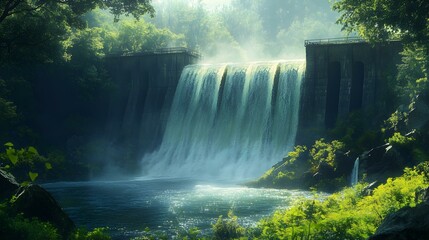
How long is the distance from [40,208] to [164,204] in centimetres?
1273

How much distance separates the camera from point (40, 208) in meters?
13.1

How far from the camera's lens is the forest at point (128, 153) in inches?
456

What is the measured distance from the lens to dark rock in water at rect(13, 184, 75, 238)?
1292 cm

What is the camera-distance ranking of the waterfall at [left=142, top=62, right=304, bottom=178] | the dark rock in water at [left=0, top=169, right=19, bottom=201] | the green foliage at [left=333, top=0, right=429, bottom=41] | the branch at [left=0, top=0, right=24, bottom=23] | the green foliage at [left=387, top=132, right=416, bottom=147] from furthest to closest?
the waterfall at [left=142, top=62, right=304, bottom=178] → the green foliage at [left=387, top=132, right=416, bottom=147] → the green foliage at [left=333, top=0, right=429, bottom=41] → the branch at [left=0, top=0, right=24, bottom=23] → the dark rock in water at [left=0, top=169, right=19, bottom=201]

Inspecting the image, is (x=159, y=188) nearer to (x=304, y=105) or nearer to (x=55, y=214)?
(x=304, y=105)

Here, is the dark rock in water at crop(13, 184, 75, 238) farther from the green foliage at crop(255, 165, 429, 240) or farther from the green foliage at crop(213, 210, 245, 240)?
the green foliage at crop(255, 165, 429, 240)

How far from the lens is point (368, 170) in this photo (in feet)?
81.3

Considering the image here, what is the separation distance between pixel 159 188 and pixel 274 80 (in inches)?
629

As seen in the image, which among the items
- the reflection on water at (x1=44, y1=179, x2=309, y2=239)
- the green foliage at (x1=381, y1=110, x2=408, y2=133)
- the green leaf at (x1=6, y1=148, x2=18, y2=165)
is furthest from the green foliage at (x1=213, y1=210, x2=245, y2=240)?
the green foliage at (x1=381, y1=110, x2=408, y2=133)

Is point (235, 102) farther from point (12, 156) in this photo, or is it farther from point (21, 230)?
point (12, 156)

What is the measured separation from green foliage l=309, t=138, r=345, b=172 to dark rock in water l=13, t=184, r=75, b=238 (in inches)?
786

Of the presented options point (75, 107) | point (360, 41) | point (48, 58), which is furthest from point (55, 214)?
point (75, 107)

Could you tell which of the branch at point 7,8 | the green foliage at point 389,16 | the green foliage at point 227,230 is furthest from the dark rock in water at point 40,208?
the green foliage at point 389,16

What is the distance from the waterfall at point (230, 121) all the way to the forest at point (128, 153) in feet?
10.6
